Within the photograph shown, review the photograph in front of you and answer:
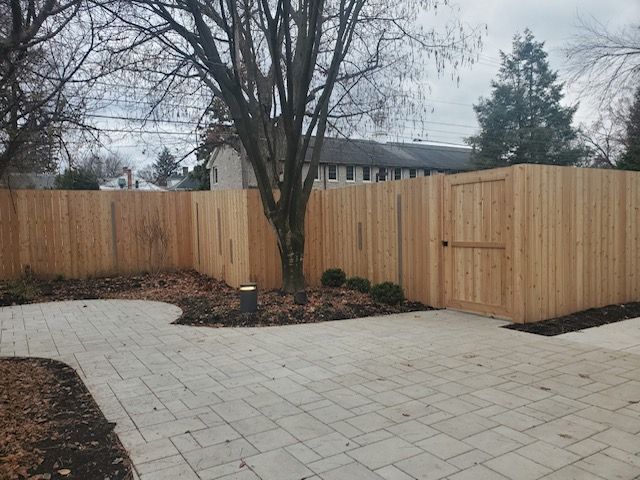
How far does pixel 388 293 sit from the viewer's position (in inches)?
316

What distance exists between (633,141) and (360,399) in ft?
77.8

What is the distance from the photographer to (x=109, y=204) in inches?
466

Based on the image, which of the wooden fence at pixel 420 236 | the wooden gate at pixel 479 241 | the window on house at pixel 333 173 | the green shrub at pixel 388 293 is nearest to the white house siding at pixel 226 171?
the window on house at pixel 333 173

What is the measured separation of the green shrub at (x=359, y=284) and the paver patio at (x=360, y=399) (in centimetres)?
226

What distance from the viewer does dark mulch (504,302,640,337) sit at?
617 centimetres

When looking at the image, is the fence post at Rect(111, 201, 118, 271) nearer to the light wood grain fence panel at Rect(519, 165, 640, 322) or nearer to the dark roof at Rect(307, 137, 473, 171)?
the light wood grain fence panel at Rect(519, 165, 640, 322)

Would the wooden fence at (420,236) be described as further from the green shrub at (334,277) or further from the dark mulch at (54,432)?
the dark mulch at (54,432)

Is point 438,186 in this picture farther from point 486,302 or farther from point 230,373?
point 230,373

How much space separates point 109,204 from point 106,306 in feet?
13.2

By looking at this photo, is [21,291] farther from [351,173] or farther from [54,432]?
[351,173]

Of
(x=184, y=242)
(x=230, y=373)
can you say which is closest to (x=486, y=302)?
(x=230, y=373)

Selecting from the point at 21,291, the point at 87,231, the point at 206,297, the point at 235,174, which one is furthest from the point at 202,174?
the point at 206,297

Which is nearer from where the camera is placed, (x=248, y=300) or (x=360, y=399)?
(x=360, y=399)

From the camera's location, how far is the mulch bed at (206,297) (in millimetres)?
7207
